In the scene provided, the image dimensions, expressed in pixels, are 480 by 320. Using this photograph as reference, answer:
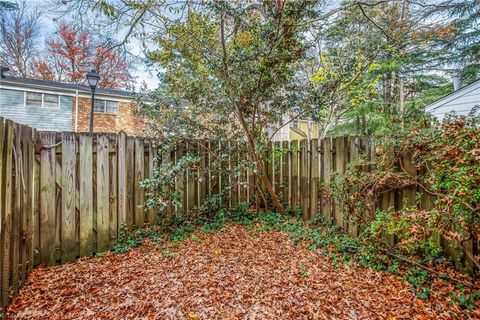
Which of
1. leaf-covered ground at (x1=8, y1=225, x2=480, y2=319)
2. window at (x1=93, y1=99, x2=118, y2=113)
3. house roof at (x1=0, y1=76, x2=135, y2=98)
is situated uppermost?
house roof at (x1=0, y1=76, x2=135, y2=98)

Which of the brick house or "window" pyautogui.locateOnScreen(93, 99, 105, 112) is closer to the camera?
the brick house

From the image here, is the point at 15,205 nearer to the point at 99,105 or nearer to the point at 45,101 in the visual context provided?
the point at 99,105

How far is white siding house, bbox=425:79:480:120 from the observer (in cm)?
588

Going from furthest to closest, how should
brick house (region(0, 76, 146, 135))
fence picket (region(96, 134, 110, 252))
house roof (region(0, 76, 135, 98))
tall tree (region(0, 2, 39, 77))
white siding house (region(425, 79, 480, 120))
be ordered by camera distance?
tall tree (region(0, 2, 39, 77)), brick house (region(0, 76, 146, 135)), house roof (region(0, 76, 135, 98)), white siding house (region(425, 79, 480, 120)), fence picket (region(96, 134, 110, 252))

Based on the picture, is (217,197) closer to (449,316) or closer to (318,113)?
(318,113)

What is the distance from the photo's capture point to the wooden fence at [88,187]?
2342 millimetres

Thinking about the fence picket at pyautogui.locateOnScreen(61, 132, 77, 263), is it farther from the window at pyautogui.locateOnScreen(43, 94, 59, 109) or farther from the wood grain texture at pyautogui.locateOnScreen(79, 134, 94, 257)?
the window at pyautogui.locateOnScreen(43, 94, 59, 109)

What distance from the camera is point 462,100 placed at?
20.9ft

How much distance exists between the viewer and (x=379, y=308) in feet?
7.39

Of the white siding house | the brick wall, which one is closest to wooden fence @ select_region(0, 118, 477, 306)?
the white siding house

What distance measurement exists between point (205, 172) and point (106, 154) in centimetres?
164

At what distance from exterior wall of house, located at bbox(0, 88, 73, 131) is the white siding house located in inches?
594

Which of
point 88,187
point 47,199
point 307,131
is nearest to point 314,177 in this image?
point 88,187

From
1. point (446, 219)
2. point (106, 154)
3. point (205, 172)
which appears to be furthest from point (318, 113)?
point (106, 154)
